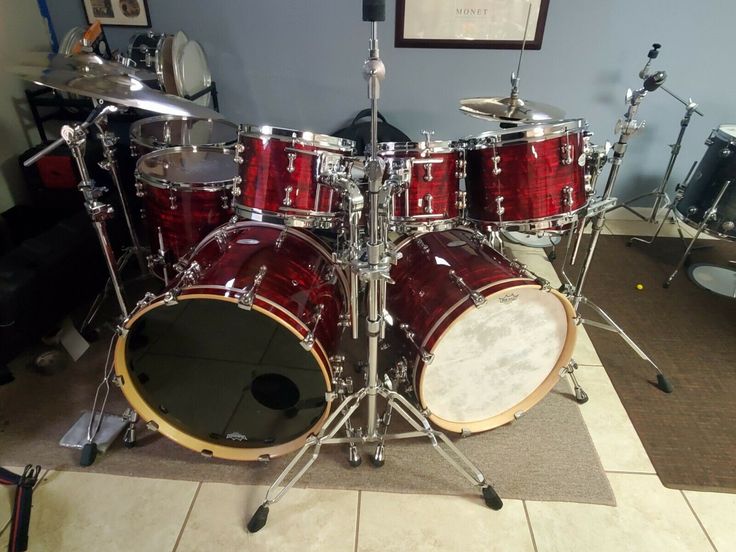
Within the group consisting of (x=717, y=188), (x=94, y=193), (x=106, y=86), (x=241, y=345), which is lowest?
(x=241, y=345)

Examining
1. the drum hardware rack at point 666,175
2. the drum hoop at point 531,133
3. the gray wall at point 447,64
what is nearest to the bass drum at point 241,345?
the drum hoop at point 531,133

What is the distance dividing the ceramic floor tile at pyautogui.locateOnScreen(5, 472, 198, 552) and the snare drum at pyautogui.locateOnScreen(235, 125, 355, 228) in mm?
881

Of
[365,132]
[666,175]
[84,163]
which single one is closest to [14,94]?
[84,163]

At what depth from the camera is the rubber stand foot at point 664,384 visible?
1759mm

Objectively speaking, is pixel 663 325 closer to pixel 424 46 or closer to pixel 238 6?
pixel 424 46

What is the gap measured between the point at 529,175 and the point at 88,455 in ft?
5.30

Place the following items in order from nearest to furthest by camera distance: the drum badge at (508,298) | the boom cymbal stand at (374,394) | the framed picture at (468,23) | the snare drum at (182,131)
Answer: the boom cymbal stand at (374,394) < the drum badge at (508,298) < the snare drum at (182,131) < the framed picture at (468,23)

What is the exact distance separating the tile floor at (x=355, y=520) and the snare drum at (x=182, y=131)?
1.34 metres

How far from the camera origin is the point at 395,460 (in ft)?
4.99

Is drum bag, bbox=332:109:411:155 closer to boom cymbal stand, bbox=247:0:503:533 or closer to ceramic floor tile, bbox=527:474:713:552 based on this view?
boom cymbal stand, bbox=247:0:503:533

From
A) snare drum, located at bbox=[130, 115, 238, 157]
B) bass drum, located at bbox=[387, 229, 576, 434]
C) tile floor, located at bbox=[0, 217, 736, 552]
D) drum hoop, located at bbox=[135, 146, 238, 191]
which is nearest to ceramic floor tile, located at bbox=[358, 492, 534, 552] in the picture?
tile floor, located at bbox=[0, 217, 736, 552]

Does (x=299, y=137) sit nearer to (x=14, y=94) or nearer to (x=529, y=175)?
(x=529, y=175)

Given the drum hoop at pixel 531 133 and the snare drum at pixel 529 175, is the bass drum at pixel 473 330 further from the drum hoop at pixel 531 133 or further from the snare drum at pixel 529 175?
the drum hoop at pixel 531 133

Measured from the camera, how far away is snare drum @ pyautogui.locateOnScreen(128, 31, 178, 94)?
2223 mm
